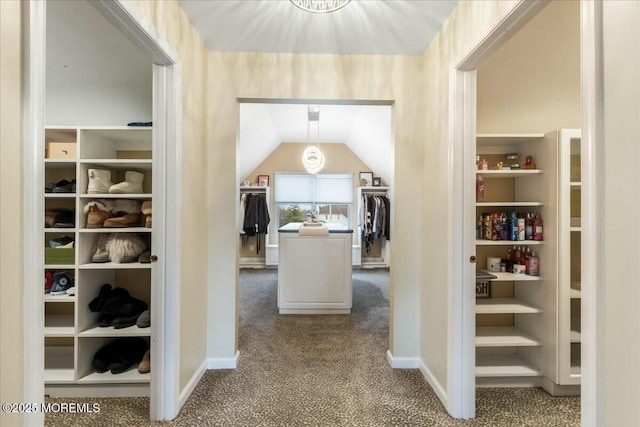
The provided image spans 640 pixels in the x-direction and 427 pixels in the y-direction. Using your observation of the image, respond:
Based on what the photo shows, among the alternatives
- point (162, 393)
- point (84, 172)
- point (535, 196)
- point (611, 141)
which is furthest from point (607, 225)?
point (84, 172)

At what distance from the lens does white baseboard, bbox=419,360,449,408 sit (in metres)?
1.70

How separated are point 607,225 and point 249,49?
2.26 meters

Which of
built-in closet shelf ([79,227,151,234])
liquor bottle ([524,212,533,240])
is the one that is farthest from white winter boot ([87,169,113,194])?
liquor bottle ([524,212,533,240])

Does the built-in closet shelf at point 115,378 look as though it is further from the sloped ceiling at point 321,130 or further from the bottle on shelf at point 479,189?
the bottle on shelf at point 479,189

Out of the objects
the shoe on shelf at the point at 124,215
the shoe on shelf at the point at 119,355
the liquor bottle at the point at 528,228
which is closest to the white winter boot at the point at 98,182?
the shoe on shelf at the point at 124,215

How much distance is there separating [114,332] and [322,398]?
1419mm

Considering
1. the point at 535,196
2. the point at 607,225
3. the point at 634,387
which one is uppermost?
the point at 535,196

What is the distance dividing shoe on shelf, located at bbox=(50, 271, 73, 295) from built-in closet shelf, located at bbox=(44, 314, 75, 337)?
23 cm

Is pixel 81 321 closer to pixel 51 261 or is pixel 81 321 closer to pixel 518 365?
pixel 51 261

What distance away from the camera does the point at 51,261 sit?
185 centimetres

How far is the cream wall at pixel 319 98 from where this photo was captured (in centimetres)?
213

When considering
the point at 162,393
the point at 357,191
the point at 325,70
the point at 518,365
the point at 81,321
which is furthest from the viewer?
the point at 357,191

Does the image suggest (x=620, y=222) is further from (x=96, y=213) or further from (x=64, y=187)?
(x=64, y=187)

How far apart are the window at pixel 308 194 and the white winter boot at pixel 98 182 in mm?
4244
